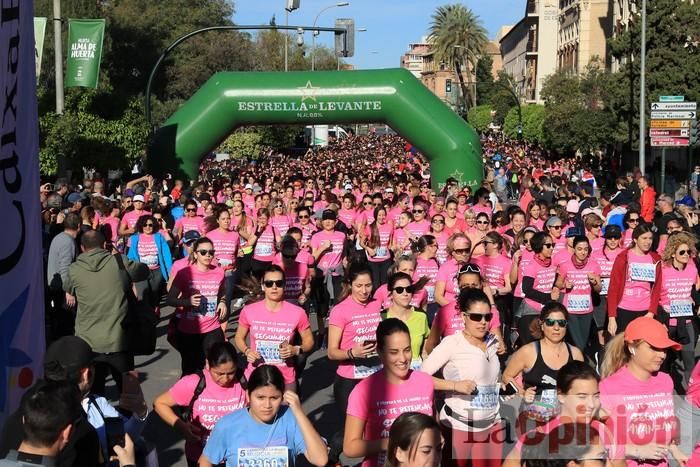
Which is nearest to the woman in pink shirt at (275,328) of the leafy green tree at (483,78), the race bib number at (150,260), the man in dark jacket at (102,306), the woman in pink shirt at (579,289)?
the man in dark jacket at (102,306)

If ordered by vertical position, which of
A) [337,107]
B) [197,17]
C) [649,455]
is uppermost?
[197,17]

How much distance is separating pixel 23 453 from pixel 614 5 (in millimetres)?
67814

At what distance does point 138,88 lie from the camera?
60000 millimetres

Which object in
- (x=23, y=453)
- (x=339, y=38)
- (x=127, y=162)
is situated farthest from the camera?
(x=339, y=38)

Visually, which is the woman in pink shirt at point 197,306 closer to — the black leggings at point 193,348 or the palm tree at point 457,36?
the black leggings at point 193,348

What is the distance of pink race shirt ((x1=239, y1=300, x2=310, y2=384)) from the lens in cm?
680

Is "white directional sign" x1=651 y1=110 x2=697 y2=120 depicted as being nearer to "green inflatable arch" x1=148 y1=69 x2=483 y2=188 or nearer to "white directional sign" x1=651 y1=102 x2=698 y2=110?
"white directional sign" x1=651 y1=102 x2=698 y2=110

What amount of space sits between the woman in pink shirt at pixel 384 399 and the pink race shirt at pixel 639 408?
88 cm

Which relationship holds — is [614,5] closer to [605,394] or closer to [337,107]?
[337,107]

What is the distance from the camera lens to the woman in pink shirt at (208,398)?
5328 mm

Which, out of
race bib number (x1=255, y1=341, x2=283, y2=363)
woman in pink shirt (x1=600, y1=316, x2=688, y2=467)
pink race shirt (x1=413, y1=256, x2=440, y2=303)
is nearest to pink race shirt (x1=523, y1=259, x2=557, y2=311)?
pink race shirt (x1=413, y1=256, x2=440, y2=303)

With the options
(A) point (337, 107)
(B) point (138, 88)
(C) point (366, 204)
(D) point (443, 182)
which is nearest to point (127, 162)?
(A) point (337, 107)

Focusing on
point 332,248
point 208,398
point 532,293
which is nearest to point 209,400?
point 208,398

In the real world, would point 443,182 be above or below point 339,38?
below
